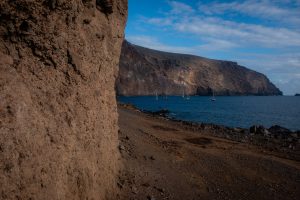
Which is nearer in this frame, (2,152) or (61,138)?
(2,152)

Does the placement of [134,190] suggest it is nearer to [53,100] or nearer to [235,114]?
[53,100]

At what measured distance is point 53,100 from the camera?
6488 millimetres

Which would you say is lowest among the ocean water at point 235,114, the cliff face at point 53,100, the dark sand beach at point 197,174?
the ocean water at point 235,114

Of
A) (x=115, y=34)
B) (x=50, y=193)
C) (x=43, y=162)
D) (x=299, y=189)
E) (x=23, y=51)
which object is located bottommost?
(x=299, y=189)

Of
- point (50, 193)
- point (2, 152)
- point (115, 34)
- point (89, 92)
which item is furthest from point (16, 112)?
point (115, 34)

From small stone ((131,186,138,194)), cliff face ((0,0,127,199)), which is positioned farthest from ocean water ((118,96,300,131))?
cliff face ((0,0,127,199))

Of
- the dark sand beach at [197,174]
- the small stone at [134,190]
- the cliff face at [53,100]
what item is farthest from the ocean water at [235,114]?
the cliff face at [53,100]

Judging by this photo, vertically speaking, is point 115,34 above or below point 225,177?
above

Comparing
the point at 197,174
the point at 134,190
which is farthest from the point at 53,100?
the point at 197,174

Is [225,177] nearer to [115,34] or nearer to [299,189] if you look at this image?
[299,189]

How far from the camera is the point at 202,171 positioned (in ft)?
46.1

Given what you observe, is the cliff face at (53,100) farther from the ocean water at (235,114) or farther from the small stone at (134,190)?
the ocean water at (235,114)

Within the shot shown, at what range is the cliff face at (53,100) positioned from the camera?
561cm

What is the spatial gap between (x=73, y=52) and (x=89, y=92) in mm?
1017
